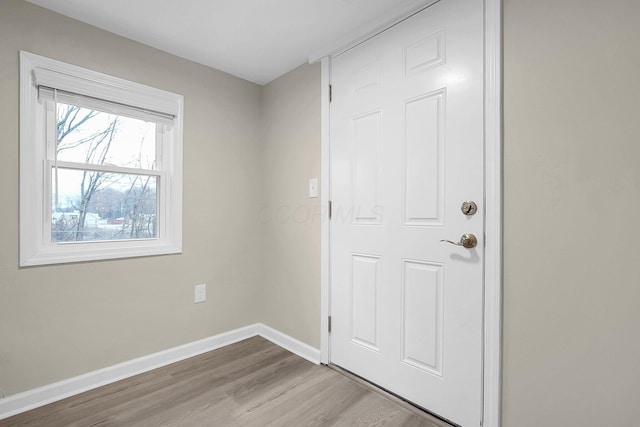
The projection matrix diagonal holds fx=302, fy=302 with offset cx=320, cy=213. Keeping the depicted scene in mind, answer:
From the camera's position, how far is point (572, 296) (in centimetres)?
118

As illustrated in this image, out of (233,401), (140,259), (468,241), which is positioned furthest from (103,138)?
(468,241)

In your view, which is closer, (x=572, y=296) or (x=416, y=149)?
(x=572, y=296)

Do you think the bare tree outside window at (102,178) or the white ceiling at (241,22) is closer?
the white ceiling at (241,22)

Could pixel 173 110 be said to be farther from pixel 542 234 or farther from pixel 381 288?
pixel 542 234

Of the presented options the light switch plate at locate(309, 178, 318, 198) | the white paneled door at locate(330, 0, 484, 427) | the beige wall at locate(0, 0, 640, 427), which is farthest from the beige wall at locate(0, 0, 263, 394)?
the white paneled door at locate(330, 0, 484, 427)

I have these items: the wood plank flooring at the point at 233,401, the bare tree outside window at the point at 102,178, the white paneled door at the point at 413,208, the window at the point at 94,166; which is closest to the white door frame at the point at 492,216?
the white paneled door at the point at 413,208

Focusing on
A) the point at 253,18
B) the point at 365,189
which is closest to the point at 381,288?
the point at 365,189

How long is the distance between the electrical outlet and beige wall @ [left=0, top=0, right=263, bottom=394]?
0.04 m

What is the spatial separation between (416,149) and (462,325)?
0.92 meters

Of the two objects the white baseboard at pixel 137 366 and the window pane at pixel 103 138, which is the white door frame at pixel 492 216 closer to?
the white baseboard at pixel 137 366

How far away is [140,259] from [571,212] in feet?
7.90

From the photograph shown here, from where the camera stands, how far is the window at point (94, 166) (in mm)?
1685

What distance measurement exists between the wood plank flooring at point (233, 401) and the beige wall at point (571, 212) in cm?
62

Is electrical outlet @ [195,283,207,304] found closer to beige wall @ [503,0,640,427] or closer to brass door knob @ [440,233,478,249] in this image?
brass door knob @ [440,233,478,249]
